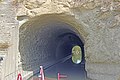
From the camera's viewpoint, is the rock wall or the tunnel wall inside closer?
the rock wall

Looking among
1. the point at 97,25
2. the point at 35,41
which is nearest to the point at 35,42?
the point at 35,41

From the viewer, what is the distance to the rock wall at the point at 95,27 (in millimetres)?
8047

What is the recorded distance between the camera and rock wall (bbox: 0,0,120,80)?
317 inches

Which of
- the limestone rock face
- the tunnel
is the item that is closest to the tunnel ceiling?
the tunnel

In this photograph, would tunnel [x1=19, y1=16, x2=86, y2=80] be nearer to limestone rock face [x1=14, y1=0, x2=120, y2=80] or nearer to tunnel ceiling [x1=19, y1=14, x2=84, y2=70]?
tunnel ceiling [x1=19, y1=14, x2=84, y2=70]

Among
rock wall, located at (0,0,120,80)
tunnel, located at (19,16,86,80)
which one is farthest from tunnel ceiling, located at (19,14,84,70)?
rock wall, located at (0,0,120,80)

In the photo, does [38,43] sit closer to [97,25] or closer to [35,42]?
[35,42]

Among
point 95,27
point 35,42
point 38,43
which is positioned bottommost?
point 95,27

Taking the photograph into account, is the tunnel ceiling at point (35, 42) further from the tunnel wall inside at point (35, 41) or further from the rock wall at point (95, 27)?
the rock wall at point (95, 27)

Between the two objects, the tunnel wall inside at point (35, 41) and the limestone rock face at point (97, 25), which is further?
the tunnel wall inside at point (35, 41)

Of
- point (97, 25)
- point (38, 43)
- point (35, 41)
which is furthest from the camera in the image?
point (38, 43)

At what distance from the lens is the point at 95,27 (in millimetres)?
8289

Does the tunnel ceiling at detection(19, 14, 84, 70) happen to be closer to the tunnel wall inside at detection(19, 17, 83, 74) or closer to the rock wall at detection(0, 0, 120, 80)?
the tunnel wall inside at detection(19, 17, 83, 74)

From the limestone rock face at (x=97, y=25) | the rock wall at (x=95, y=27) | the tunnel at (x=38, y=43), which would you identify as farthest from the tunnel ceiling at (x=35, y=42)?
the limestone rock face at (x=97, y=25)
